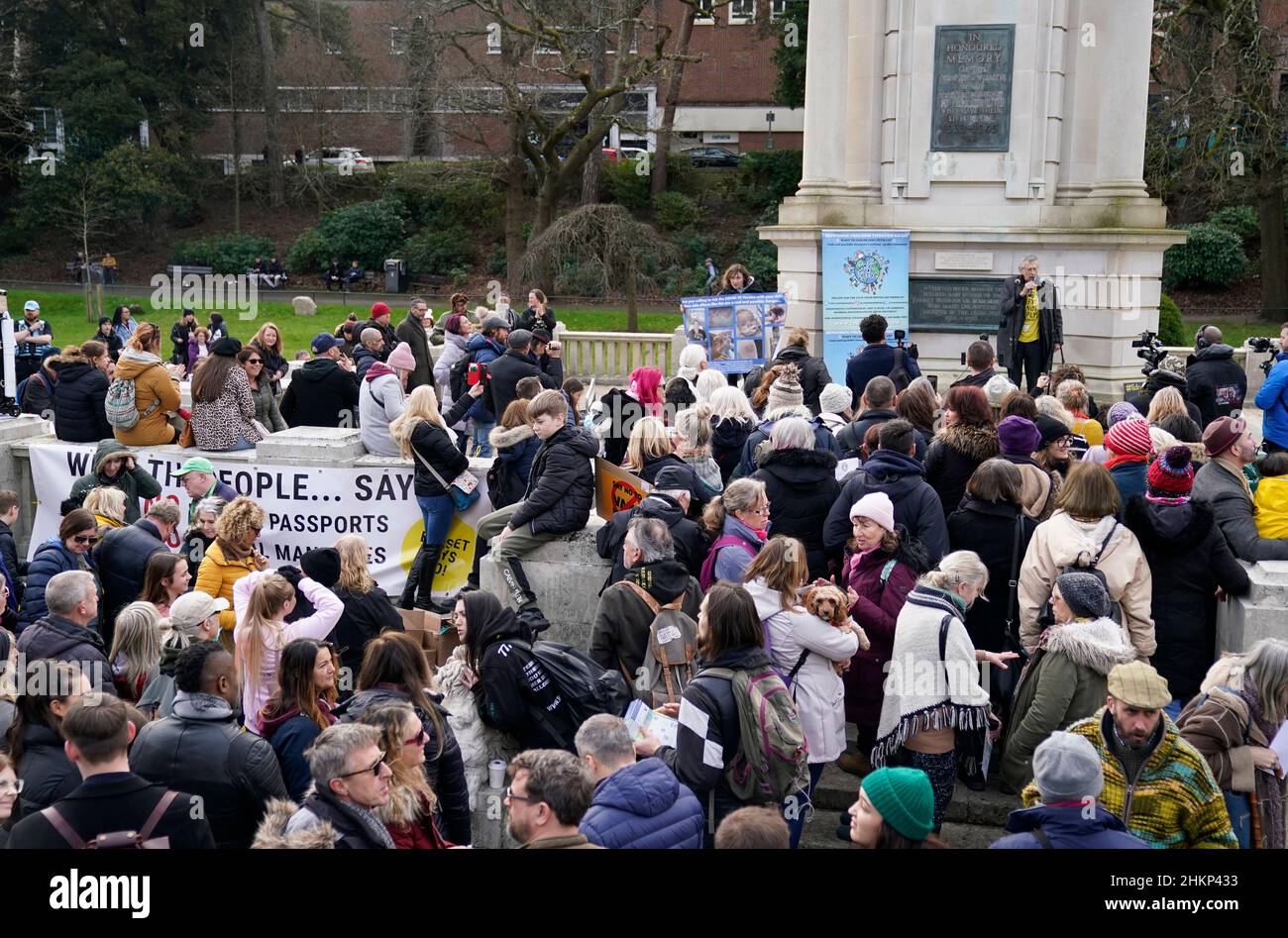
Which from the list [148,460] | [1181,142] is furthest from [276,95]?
[148,460]

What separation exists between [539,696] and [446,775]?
0.65 m

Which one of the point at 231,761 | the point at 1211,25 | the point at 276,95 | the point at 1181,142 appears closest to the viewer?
the point at 231,761

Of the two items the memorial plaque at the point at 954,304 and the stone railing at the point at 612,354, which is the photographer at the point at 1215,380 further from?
the stone railing at the point at 612,354

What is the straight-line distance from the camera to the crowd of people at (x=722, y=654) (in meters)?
4.79

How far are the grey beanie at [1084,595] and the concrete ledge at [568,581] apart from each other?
319cm

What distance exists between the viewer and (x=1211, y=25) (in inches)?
1287

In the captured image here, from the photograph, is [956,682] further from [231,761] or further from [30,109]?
[30,109]

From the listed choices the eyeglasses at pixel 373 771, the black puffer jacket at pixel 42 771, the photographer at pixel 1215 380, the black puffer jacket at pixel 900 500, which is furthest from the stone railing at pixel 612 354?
the eyeglasses at pixel 373 771

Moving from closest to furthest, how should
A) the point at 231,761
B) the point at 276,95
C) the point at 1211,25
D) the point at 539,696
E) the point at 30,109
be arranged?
the point at 231,761 → the point at 539,696 → the point at 1211,25 → the point at 30,109 → the point at 276,95

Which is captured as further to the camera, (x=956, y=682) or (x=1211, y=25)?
(x=1211, y=25)

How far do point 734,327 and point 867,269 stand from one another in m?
2.13

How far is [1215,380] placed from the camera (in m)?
12.5

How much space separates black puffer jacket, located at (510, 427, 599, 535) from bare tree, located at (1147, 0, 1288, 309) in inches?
1058

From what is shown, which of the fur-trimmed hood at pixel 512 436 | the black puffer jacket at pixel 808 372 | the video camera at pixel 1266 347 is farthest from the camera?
the video camera at pixel 1266 347
